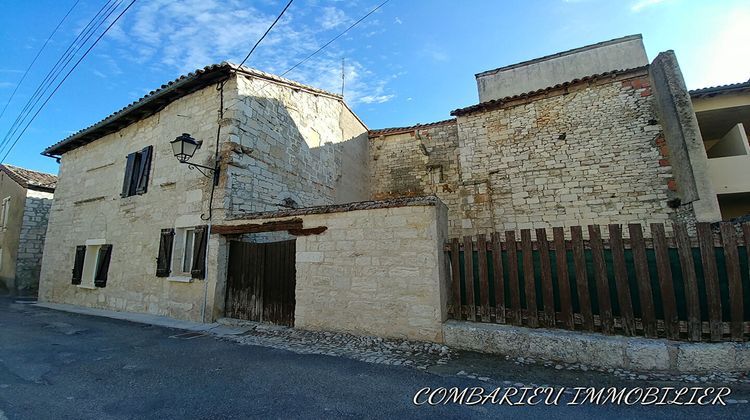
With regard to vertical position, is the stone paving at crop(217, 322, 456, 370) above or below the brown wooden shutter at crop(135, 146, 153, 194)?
below

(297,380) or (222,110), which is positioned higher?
(222,110)

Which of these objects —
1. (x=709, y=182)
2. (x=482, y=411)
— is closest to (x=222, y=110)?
(x=482, y=411)

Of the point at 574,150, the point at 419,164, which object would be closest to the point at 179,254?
the point at 419,164

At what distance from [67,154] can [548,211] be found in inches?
628

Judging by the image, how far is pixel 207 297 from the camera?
6117mm

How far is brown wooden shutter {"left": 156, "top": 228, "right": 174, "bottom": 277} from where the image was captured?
22.3 feet

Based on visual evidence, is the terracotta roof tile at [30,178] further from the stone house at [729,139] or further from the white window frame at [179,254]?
the stone house at [729,139]

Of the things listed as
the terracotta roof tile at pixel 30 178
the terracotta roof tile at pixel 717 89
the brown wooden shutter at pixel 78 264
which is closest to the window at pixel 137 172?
the brown wooden shutter at pixel 78 264

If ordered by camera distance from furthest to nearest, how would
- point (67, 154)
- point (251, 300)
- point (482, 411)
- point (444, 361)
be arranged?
point (67, 154)
point (251, 300)
point (444, 361)
point (482, 411)

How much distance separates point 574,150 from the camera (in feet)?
26.9

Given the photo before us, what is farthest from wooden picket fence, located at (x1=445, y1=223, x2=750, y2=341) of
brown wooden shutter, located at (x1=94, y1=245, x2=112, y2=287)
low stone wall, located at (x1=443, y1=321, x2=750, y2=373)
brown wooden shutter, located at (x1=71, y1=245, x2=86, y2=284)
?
brown wooden shutter, located at (x1=71, y1=245, x2=86, y2=284)

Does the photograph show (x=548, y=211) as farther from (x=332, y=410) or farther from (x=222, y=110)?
(x=222, y=110)

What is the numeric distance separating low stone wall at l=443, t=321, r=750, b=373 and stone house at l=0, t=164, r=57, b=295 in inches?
680

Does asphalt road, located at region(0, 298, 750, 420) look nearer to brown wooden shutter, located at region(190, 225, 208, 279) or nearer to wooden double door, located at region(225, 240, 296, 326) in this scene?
wooden double door, located at region(225, 240, 296, 326)
